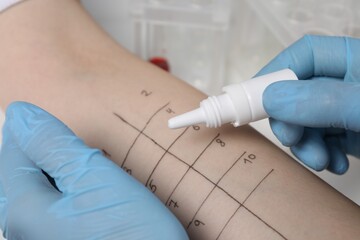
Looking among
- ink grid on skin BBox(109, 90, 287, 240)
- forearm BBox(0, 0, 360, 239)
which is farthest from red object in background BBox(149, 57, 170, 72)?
ink grid on skin BBox(109, 90, 287, 240)

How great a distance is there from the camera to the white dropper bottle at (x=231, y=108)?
2.41 feet

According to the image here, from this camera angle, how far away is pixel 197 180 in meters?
0.85

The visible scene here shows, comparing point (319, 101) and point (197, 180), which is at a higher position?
point (319, 101)

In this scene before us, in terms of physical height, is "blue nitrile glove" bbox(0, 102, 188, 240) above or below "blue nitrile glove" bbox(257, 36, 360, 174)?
below

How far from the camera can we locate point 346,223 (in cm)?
77

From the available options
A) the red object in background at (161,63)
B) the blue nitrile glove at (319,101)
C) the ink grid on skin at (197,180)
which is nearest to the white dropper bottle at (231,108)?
the blue nitrile glove at (319,101)

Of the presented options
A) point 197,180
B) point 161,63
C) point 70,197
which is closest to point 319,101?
point 197,180

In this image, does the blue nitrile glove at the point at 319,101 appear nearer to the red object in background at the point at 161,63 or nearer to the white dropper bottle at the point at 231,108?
the white dropper bottle at the point at 231,108

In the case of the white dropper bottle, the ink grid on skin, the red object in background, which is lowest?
the ink grid on skin

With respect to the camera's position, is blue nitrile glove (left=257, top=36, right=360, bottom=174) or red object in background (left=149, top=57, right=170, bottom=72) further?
red object in background (left=149, top=57, right=170, bottom=72)

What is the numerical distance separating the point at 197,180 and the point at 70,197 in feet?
0.81

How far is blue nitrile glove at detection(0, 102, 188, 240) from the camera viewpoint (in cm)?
74

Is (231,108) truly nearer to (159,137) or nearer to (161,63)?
(159,137)

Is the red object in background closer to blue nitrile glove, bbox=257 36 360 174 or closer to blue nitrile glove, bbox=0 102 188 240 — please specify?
blue nitrile glove, bbox=257 36 360 174
